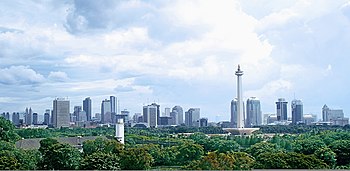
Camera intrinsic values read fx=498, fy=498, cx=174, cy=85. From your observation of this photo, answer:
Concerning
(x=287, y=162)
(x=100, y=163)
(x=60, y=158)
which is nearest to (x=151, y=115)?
(x=60, y=158)

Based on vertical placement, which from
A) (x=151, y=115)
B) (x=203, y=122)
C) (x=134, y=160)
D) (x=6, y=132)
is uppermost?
(x=151, y=115)

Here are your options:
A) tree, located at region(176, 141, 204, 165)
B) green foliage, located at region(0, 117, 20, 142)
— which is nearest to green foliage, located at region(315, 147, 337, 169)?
tree, located at region(176, 141, 204, 165)

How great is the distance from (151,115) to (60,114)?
1153 cm

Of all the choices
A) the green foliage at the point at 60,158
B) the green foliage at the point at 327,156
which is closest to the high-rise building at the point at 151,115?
the green foliage at the point at 327,156

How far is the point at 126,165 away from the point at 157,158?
369 cm

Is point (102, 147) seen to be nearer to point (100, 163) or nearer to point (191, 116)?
point (100, 163)

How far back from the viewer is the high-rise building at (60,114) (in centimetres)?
5219

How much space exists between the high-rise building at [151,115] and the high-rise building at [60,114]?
9.98 metres

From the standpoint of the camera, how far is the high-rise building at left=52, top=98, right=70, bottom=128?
171 ft

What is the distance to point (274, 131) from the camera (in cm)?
4338

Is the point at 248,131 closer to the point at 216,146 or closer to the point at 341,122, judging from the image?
the point at 216,146

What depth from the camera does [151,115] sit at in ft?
194

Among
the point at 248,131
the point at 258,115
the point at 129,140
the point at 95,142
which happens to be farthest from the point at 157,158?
the point at 258,115

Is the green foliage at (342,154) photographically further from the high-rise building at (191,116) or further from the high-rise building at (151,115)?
the high-rise building at (191,116)
